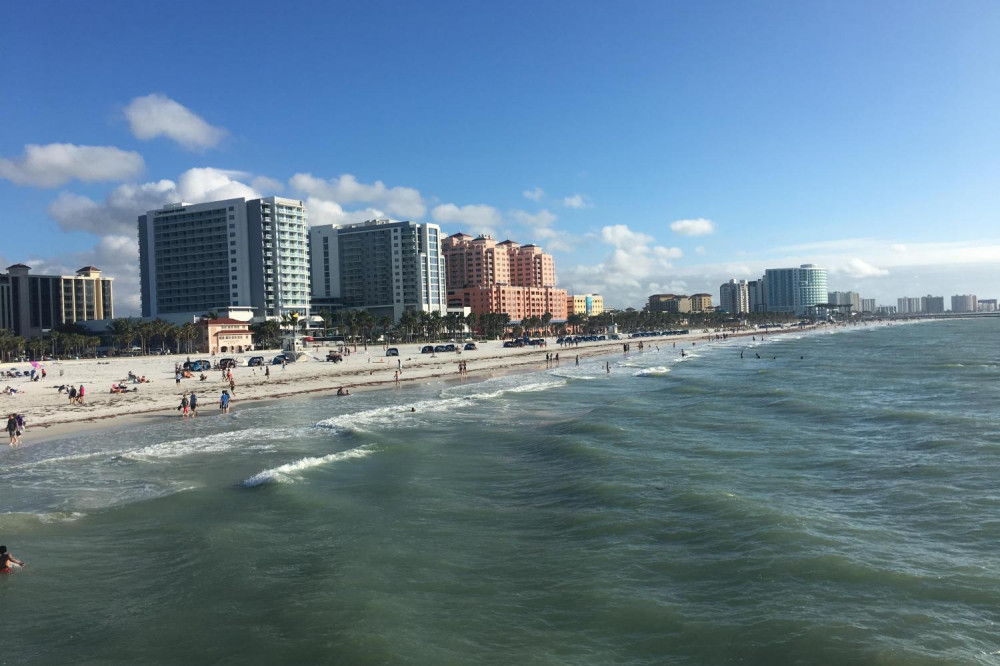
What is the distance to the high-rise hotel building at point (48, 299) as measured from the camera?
493 ft

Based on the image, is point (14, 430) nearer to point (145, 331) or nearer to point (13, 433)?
point (13, 433)

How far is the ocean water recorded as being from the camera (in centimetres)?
1020

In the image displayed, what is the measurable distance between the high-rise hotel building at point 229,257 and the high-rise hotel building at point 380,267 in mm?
29944

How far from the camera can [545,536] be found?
583 inches

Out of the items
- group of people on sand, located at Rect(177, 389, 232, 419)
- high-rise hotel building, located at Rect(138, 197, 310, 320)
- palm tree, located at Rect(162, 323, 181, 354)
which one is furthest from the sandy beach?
high-rise hotel building, located at Rect(138, 197, 310, 320)

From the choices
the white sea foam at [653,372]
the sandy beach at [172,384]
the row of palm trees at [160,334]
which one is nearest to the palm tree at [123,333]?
the row of palm trees at [160,334]

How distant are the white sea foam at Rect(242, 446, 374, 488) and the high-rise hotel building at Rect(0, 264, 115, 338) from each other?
138 metres

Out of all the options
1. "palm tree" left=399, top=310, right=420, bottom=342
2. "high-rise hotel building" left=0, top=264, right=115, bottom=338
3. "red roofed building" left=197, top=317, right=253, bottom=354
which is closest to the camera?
"red roofed building" left=197, top=317, right=253, bottom=354

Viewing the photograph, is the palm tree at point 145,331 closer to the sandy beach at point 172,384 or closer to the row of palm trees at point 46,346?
the row of palm trees at point 46,346

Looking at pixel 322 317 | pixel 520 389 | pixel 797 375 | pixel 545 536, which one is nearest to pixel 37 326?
pixel 322 317

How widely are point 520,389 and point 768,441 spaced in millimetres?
24950

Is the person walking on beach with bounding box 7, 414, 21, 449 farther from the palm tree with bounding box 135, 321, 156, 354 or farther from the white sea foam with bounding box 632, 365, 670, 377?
the palm tree with bounding box 135, 321, 156, 354

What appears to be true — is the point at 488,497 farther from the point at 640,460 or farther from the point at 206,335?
the point at 206,335

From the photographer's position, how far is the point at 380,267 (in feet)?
557
